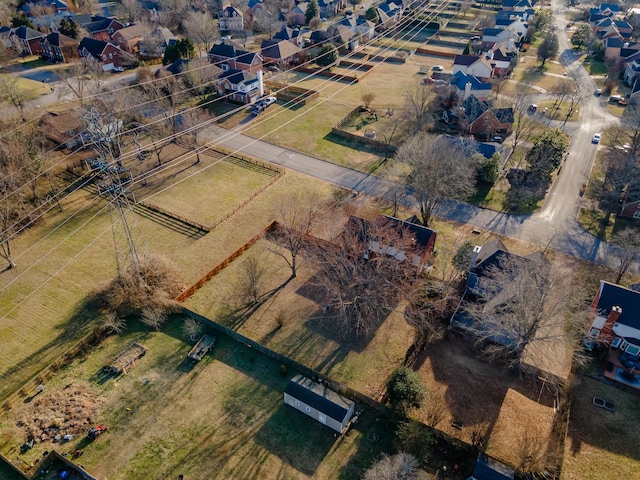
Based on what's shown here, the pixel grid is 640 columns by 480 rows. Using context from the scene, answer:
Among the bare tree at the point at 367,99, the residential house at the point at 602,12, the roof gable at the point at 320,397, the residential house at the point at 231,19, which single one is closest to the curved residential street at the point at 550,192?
the bare tree at the point at 367,99

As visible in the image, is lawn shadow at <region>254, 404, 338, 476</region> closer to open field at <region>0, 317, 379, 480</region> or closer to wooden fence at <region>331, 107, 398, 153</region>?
open field at <region>0, 317, 379, 480</region>

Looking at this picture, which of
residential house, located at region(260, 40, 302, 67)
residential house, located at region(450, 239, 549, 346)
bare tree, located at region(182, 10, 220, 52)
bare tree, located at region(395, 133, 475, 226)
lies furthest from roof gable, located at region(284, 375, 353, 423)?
bare tree, located at region(182, 10, 220, 52)

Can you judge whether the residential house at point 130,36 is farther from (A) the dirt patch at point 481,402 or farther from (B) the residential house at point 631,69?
(B) the residential house at point 631,69

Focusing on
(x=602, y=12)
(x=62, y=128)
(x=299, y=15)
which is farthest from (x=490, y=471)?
(x=602, y=12)

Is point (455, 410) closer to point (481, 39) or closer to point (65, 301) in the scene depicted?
point (65, 301)

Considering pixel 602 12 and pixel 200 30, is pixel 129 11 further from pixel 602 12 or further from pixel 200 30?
pixel 602 12

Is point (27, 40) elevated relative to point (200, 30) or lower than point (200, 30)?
lower

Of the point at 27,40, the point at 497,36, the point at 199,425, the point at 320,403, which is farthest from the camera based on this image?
the point at 497,36
